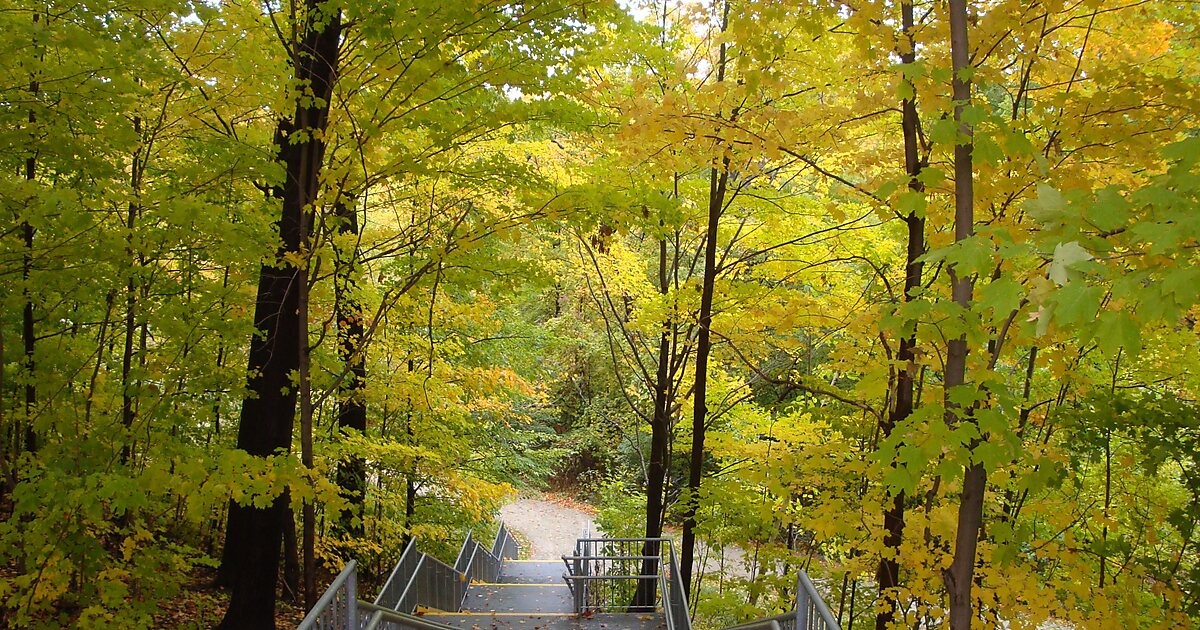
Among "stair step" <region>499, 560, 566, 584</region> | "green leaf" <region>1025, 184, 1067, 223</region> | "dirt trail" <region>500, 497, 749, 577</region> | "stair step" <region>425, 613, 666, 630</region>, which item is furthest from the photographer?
"dirt trail" <region>500, 497, 749, 577</region>

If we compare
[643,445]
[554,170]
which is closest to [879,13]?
[554,170]

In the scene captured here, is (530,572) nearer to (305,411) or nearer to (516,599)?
(516,599)

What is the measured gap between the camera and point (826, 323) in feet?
21.3

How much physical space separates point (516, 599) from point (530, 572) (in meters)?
4.28

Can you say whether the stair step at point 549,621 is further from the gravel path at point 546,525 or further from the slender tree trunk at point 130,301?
the gravel path at point 546,525

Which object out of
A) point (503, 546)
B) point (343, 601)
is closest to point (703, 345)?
point (343, 601)

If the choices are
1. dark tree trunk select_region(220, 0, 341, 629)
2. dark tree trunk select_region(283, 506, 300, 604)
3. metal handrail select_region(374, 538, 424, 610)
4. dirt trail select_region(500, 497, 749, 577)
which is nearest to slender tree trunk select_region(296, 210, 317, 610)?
dark tree trunk select_region(220, 0, 341, 629)

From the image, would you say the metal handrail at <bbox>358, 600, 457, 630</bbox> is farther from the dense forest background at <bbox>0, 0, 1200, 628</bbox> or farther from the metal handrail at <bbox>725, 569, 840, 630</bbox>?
the metal handrail at <bbox>725, 569, 840, 630</bbox>

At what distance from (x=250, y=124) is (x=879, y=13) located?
6395mm

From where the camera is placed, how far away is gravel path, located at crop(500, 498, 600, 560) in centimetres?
2098

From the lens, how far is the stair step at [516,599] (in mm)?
10844

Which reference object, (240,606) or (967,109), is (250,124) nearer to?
(240,606)

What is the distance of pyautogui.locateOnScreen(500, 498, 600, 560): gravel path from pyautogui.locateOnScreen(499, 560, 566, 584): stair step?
3.54m

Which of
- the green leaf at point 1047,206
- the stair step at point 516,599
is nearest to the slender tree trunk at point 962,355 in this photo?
the green leaf at point 1047,206
